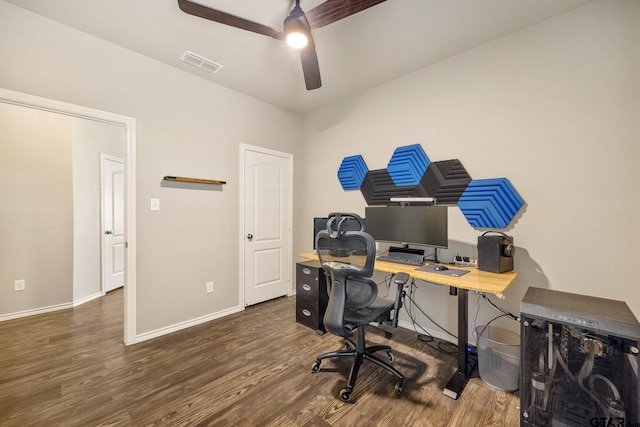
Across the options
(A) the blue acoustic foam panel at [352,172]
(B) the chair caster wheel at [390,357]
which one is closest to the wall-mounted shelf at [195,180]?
(A) the blue acoustic foam panel at [352,172]

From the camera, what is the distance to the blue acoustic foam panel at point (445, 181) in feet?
8.22

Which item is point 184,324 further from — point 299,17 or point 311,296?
point 299,17

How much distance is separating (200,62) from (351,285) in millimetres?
2648

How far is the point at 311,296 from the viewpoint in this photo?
284cm

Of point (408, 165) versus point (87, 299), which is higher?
point (408, 165)

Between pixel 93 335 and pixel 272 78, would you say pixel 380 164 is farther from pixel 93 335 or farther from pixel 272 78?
pixel 93 335

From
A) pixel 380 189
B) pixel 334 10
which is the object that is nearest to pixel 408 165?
pixel 380 189

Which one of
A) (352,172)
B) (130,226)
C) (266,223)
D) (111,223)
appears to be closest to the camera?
(130,226)

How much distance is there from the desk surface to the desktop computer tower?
174 millimetres

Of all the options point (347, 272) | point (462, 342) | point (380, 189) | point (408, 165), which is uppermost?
point (408, 165)

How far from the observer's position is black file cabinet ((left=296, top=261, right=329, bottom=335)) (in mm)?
2762

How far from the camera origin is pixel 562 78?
204cm

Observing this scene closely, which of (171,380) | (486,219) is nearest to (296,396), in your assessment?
(171,380)

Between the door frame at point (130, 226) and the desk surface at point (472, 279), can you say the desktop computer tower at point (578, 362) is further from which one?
the door frame at point (130, 226)
